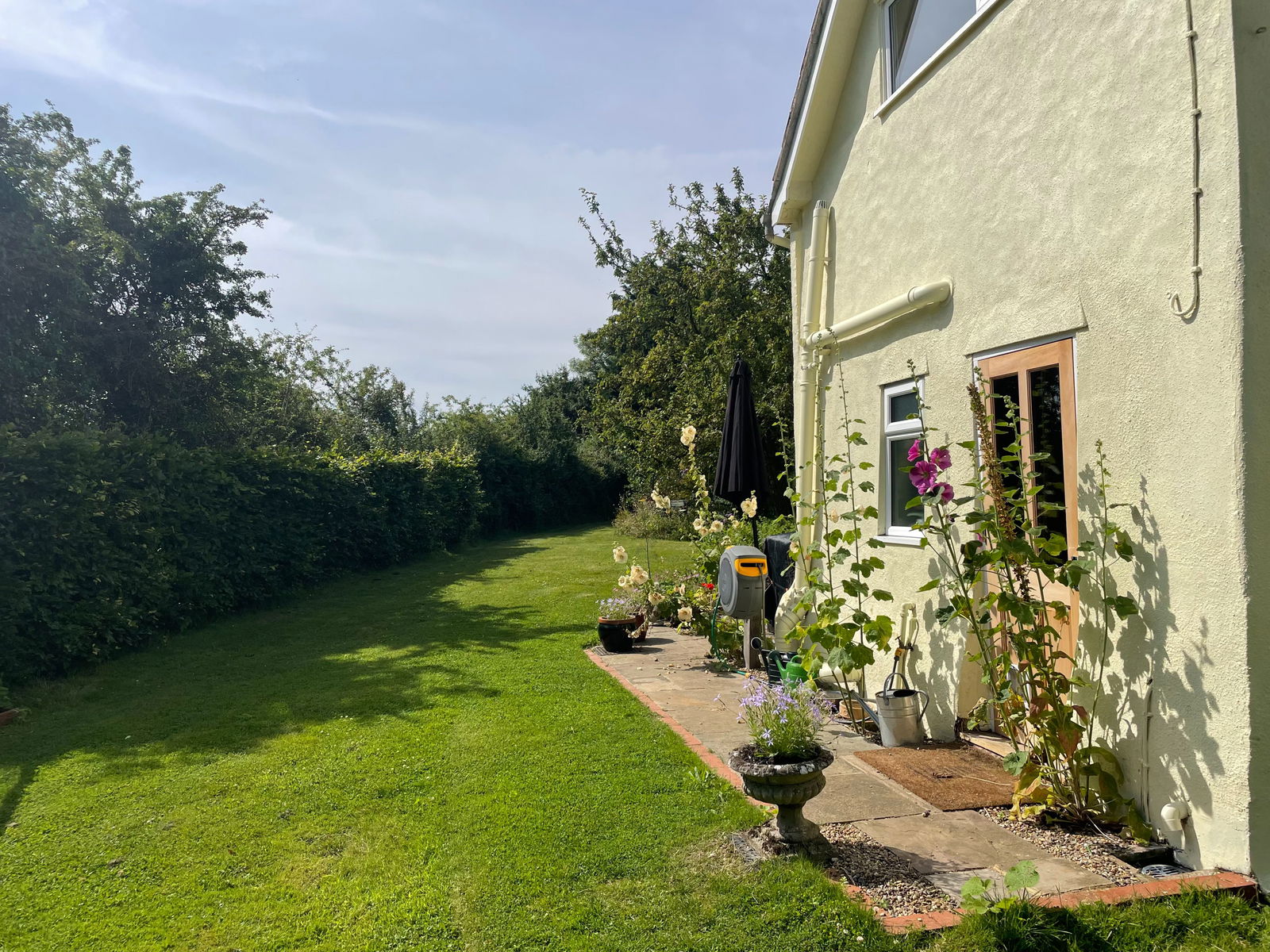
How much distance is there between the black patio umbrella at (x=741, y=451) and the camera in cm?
859

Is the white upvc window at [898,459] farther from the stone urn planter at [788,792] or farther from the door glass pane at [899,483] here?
the stone urn planter at [788,792]

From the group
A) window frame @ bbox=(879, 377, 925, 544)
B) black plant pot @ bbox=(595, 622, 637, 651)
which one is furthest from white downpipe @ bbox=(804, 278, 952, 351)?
black plant pot @ bbox=(595, 622, 637, 651)

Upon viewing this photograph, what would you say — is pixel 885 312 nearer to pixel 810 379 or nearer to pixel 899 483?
pixel 899 483

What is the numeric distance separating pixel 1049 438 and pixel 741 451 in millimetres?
4244

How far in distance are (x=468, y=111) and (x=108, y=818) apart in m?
7.36

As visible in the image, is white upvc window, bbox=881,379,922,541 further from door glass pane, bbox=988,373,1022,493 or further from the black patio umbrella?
the black patio umbrella

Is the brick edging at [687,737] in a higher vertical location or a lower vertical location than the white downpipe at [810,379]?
lower

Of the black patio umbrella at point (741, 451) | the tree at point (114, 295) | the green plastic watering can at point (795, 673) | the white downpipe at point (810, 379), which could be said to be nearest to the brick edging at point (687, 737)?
the green plastic watering can at point (795, 673)

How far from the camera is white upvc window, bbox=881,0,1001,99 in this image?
5426mm

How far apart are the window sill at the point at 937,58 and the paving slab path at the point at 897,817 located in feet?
15.8

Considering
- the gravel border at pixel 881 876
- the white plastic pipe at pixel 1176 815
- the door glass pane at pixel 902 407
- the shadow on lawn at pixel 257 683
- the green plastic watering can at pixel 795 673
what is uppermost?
the door glass pane at pixel 902 407

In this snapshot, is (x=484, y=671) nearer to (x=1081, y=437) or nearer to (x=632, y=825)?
(x=632, y=825)

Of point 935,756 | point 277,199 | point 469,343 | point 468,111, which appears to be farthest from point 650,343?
point 935,756

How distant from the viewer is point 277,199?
19141 mm
